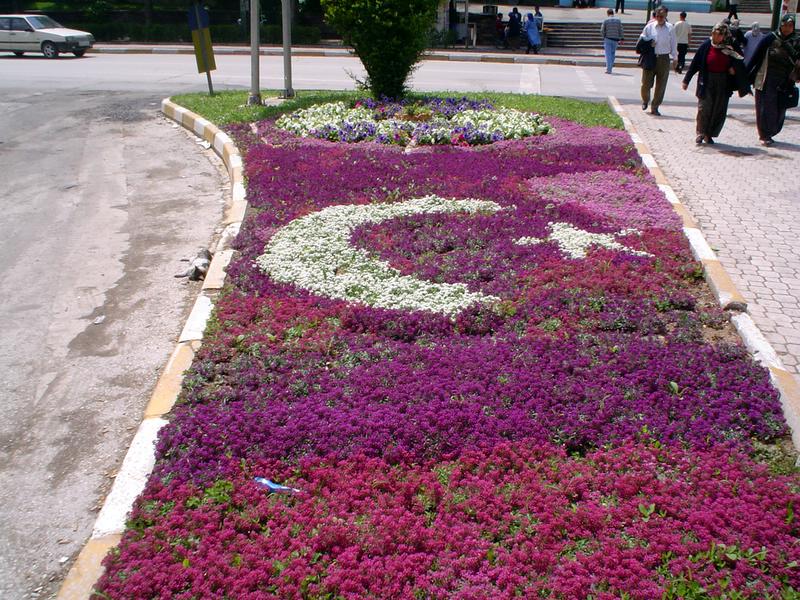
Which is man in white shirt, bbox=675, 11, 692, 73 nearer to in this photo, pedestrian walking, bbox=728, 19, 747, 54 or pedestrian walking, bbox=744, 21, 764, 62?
pedestrian walking, bbox=728, 19, 747, 54

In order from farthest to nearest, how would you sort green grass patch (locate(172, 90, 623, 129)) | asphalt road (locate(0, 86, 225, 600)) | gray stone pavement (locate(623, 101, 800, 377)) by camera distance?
1. green grass patch (locate(172, 90, 623, 129))
2. gray stone pavement (locate(623, 101, 800, 377))
3. asphalt road (locate(0, 86, 225, 600))

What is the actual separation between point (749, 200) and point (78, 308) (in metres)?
7.73

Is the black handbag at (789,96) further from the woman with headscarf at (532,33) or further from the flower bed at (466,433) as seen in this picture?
the woman with headscarf at (532,33)

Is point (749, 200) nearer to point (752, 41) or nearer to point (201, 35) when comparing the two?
point (752, 41)

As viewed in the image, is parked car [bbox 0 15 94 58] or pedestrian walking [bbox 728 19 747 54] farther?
parked car [bbox 0 15 94 58]

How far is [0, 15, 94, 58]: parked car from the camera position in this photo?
93.1ft

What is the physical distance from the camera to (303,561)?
353cm

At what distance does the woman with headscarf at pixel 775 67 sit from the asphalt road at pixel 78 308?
8.42 meters

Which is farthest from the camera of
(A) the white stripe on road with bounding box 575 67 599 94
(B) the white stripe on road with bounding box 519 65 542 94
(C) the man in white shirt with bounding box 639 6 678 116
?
(A) the white stripe on road with bounding box 575 67 599 94

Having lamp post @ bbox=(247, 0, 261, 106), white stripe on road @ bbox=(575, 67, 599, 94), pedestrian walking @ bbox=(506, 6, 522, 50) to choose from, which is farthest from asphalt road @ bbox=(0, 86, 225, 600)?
pedestrian walking @ bbox=(506, 6, 522, 50)

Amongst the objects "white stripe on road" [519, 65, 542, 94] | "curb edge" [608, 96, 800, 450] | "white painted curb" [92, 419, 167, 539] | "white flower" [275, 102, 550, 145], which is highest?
"white stripe on road" [519, 65, 542, 94]

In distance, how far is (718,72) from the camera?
39.7 feet

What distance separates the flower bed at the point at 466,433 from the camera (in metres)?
3.52

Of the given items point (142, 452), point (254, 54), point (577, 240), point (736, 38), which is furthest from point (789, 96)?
point (142, 452)
